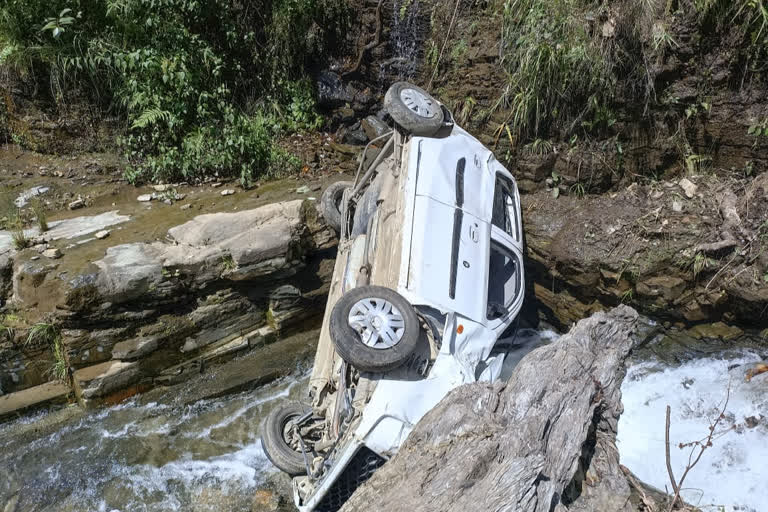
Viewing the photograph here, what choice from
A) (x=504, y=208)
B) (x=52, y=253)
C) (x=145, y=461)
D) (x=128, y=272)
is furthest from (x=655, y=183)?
(x=52, y=253)

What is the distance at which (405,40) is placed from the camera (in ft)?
26.2

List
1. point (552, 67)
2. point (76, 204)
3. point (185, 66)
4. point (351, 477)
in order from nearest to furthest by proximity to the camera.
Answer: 1. point (351, 477)
2. point (552, 67)
3. point (76, 204)
4. point (185, 66)

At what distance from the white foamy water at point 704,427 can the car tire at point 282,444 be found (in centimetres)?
278

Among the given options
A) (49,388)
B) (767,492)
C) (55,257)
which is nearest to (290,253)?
(55,257)

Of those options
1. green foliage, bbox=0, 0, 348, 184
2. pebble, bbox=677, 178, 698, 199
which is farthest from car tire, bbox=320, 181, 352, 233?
pebble, bbox=677, 178, 698, 199

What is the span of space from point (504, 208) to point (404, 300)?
6.59 ft

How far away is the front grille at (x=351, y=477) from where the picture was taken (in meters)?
3.72

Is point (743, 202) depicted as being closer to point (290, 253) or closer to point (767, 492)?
point (767, 492)

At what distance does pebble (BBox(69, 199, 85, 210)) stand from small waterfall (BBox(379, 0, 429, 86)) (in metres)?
4.33

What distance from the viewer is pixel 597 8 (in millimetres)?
6223

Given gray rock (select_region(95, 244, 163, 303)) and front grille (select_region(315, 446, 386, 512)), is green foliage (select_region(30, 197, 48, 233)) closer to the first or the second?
gray rock (select_region(95, 244, 163, 303))

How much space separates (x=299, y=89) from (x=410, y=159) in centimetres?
375

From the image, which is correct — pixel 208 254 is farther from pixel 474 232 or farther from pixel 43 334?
pixel 474 232

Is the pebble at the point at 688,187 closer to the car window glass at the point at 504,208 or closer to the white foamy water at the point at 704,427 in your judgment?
the white foamy water at the point at 704,427
